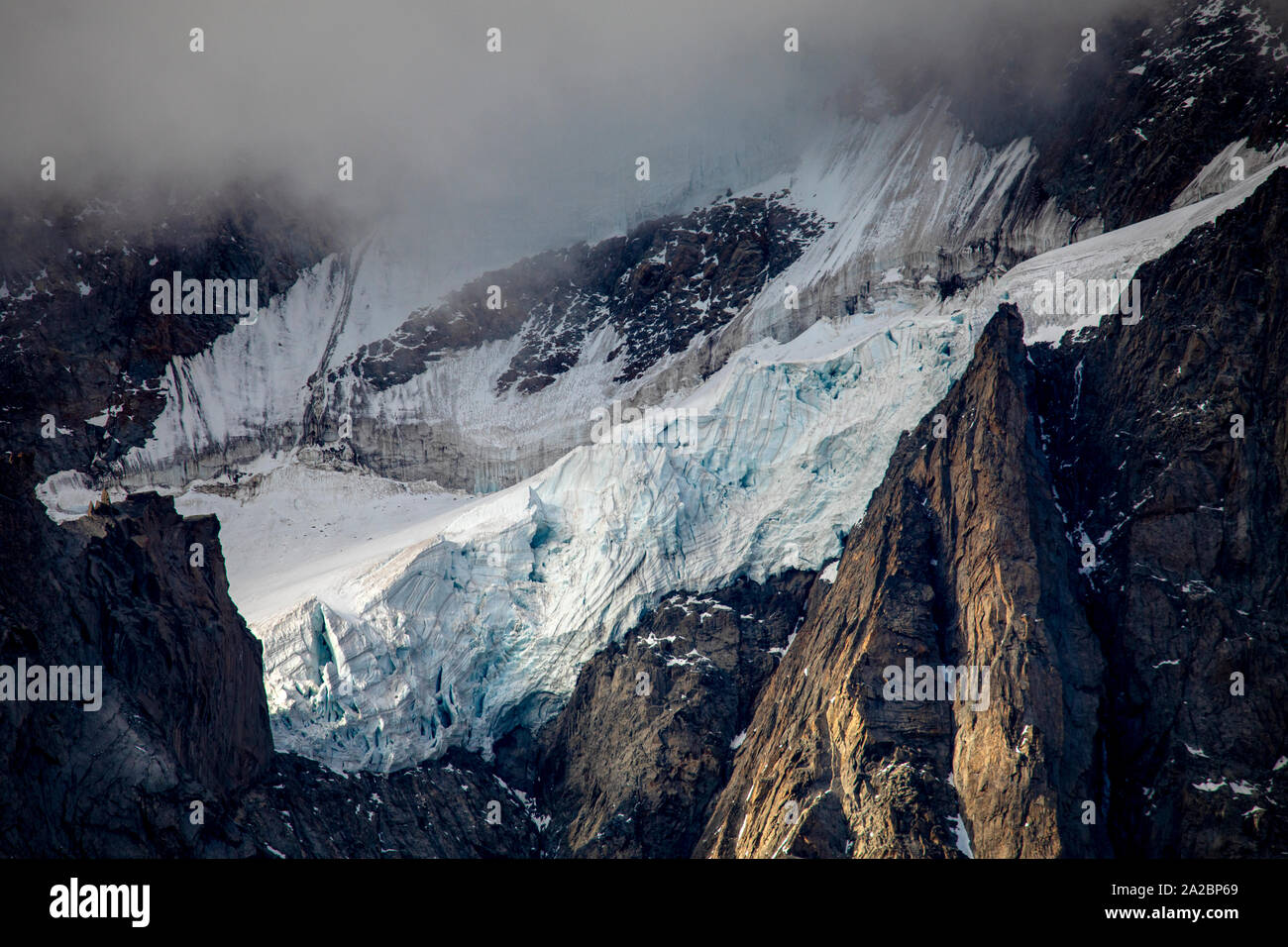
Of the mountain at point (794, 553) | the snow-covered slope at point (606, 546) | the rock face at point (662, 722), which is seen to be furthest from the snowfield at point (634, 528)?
the rock face at point (662, 722)

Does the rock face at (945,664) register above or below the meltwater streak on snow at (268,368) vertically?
below

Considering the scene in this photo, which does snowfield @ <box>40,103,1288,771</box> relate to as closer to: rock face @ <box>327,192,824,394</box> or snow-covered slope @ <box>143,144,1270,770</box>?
snow-covered slope @ <box>143,144,1270,770</box>

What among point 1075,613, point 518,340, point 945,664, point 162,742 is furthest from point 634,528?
point 518,340

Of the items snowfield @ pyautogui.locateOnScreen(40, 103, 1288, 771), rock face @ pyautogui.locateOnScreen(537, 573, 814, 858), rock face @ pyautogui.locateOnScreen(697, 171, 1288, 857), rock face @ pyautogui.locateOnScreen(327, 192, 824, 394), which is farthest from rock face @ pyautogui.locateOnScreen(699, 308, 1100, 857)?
rock face @ pyautogui.locateOnScreen(327, 192, 824, 394)

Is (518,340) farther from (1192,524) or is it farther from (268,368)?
(1192,524)

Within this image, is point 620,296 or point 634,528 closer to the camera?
point 634,528

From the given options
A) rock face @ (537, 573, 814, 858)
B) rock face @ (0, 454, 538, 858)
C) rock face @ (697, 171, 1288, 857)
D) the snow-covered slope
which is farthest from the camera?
the snow-covered slope

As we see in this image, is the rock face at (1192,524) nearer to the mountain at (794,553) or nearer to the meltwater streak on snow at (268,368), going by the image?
the mountain at (794,553)

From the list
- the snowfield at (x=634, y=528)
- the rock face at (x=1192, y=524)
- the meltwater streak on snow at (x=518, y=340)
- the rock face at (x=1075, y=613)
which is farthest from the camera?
the meltwater streak on snow at (x=518, y=340)

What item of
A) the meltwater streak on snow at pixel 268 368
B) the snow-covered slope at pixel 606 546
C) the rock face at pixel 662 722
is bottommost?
the rock face at pixel 662 722
